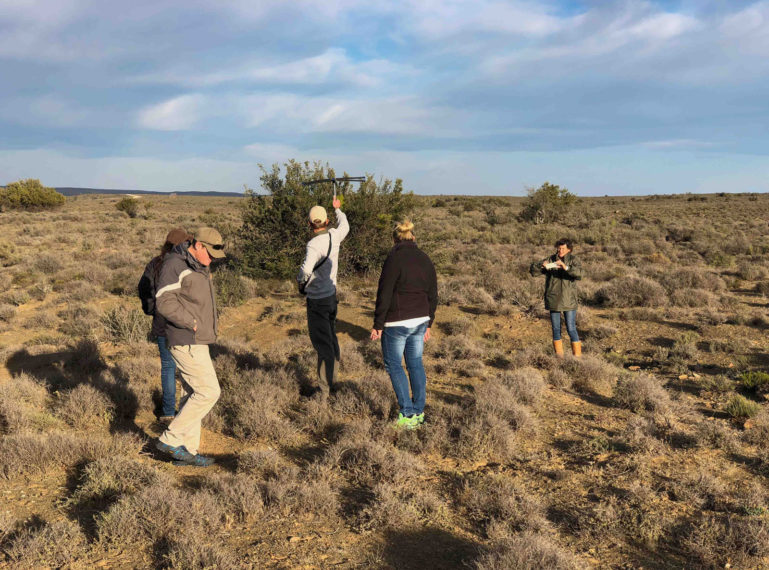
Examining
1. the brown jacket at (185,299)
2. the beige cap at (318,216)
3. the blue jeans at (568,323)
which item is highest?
the beige cap at (318,216)

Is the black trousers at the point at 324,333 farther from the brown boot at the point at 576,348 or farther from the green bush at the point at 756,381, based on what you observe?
the green bush at the point at 756,381

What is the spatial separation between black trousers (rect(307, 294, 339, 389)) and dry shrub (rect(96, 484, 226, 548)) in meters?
2.30

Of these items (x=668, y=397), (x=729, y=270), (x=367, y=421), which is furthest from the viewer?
(x=729, y=270)

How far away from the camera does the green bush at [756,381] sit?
20.4ft

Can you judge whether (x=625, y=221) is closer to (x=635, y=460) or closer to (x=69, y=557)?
(x=635, y=460)

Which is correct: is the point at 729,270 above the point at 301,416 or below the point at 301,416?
above

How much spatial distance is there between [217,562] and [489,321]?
752 centimetres

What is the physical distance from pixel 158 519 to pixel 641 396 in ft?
16.9

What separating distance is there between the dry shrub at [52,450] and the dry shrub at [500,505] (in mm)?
3063

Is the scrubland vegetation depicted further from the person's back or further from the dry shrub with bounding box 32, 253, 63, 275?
the dry shrub with bounding box 32, 253, 63, 275

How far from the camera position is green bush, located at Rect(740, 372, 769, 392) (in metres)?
6.22

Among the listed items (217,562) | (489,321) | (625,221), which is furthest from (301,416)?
(625,221)

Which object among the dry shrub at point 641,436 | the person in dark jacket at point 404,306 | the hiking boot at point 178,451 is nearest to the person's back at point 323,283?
the person in dark jacket at point 404,306

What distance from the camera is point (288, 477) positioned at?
411cm
